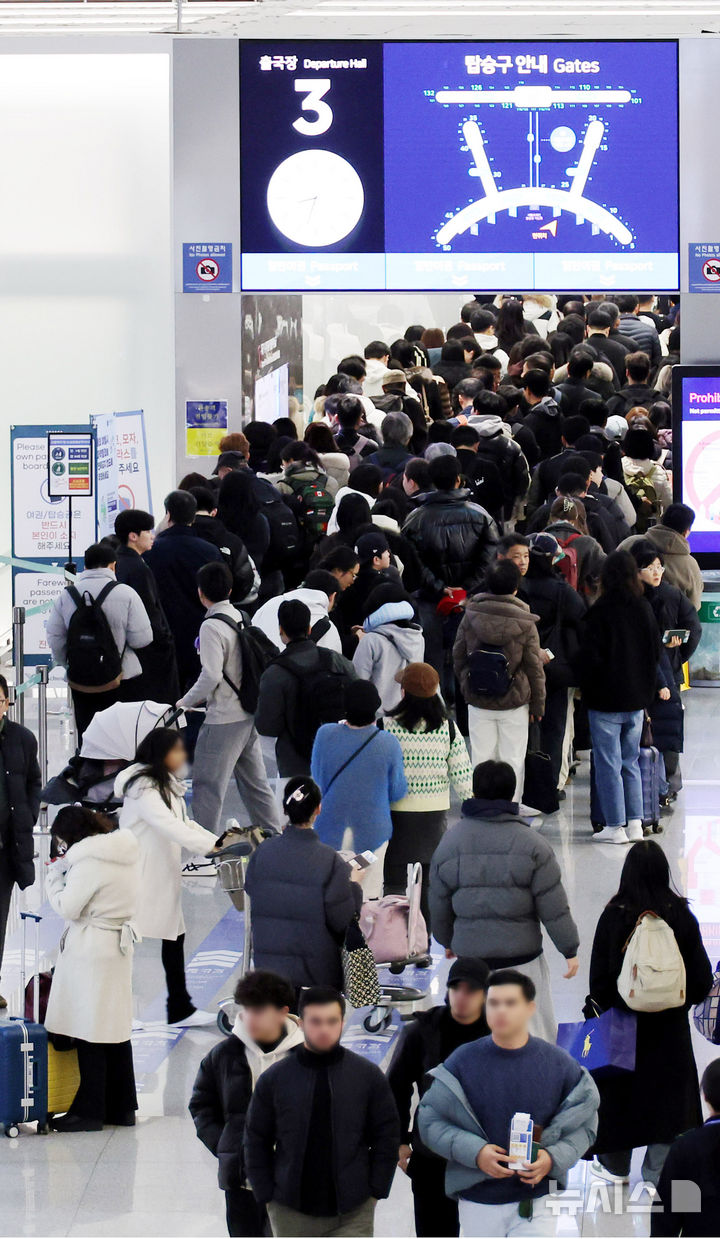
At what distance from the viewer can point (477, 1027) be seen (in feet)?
15.3

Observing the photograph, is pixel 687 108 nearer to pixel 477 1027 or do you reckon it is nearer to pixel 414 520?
pixel 414 520

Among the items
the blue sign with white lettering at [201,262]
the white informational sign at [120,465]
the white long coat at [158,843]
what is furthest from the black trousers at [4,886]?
the blue sign with white lettering at [201,262]

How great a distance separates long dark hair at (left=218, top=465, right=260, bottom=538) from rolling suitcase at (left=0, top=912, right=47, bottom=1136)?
4.53 metres

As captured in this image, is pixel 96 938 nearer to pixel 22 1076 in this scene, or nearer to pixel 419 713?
pixel 22 1076

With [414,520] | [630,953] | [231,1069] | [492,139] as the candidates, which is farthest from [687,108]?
[231,1069]

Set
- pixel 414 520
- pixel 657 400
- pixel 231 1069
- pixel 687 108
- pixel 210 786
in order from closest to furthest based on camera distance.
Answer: pixel 231 1069, pixel 210 786, pixel 414 520, pixel 687 108, pixel 657 400

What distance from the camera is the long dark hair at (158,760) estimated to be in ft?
Answer: 21.5

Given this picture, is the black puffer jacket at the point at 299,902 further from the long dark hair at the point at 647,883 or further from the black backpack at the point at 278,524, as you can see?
the black backpack at the point at 278,524

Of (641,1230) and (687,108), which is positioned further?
(687,108)

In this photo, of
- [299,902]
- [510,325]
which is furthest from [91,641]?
[510,325]

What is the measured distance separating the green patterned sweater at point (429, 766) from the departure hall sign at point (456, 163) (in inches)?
220

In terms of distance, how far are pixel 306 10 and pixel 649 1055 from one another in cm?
894

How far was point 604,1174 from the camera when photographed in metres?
5.59

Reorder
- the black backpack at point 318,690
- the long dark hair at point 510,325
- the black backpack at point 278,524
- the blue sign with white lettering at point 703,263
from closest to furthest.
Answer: the black backpack at point 318,690 < the black backpack at point 278,524 < the blue sign with white lettering at point 703,263 < the long dark hair at point 510,325
